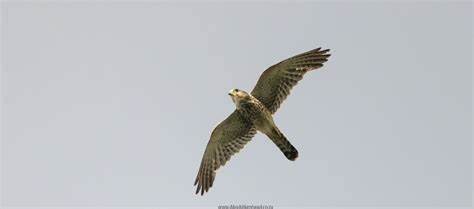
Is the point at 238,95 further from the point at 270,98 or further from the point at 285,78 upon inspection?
the point at 285,78

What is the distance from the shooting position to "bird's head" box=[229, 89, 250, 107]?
16203 millimetres

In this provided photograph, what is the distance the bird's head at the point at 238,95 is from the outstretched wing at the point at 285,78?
1.19ft

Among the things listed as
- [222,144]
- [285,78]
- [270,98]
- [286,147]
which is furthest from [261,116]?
[222,144]

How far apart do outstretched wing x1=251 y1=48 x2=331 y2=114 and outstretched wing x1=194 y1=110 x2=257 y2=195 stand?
676 mm

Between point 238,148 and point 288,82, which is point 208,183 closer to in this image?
point 238,148

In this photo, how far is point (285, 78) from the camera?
54.2 ft

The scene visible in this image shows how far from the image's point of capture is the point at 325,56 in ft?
54.1

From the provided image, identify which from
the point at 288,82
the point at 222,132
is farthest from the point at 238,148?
the point at 288,82

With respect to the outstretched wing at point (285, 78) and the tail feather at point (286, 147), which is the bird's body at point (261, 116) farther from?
the outstretched wing at point (285, 78)

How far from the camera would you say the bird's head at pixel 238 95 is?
1620 centimetres

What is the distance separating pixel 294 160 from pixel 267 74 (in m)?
1.84

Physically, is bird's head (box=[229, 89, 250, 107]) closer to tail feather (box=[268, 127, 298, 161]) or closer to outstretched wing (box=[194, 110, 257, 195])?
outstretched wing (box=[194, 110, 257, 195])

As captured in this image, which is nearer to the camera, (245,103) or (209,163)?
(245,103)

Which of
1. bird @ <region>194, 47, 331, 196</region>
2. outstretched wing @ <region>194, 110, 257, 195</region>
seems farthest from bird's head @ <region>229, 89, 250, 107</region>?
outstretched wing @ <region>194, 110, 257, 195</region>
